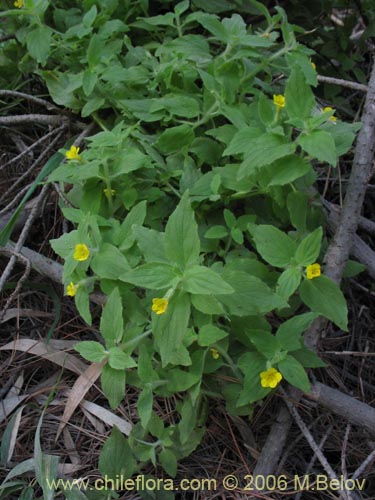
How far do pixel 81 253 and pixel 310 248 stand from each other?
67 cm

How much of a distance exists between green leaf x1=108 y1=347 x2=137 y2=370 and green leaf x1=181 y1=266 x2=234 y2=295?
0.27 meters

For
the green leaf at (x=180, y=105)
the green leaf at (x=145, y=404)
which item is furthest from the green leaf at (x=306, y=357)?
the green leaf at (x=180, y=105)

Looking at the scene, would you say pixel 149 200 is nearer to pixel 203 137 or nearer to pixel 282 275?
pixel 203 137

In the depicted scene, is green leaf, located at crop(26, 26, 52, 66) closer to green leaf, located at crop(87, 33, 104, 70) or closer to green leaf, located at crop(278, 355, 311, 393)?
green leaf, located at crop(87, 33, 104, 70)

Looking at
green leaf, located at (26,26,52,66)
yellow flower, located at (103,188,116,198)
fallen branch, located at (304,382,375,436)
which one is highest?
green leaf, located at (26,26,52,66)

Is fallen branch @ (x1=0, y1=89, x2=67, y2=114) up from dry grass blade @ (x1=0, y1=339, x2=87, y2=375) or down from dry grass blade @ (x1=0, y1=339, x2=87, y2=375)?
up

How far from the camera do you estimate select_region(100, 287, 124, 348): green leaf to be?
1.61m

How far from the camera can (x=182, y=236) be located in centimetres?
151

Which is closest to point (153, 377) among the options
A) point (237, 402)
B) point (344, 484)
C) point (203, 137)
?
point (237, 402)

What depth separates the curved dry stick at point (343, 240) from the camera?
1747 mm

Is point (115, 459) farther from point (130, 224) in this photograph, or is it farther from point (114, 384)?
point (130, 224)

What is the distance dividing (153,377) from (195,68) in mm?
1113

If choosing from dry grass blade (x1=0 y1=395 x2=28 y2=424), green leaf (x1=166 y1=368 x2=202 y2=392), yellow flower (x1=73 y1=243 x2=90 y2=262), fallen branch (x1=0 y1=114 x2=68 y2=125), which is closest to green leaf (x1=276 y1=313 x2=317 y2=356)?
green leaf (x1=166 y1=368 x2=202 y2=392)

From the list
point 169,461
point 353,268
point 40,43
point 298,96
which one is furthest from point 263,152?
point 40,43
